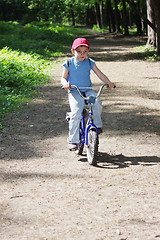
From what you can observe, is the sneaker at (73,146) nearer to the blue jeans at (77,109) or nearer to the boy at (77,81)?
the boy at (77,81)

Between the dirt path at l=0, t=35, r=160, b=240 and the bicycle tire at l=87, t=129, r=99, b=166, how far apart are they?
115 millimetres

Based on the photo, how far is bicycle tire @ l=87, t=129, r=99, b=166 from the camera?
529cm

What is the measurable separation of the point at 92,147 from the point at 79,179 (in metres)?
0.53

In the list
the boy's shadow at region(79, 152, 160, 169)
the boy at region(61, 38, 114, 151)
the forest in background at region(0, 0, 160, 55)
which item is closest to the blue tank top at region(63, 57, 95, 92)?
the boy at region(61, 38, 114, 151)

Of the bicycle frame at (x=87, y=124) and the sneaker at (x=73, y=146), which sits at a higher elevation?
the bicycle frame at (x=87, y=124)

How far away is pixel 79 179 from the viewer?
5078 mm

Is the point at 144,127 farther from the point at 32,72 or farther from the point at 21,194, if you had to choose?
the point at 32,72

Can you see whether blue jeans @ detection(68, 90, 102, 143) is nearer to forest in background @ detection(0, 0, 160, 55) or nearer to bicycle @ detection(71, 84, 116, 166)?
bicycle @ detection(71, 84, 116, 166)

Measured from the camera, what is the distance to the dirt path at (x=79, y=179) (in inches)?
147

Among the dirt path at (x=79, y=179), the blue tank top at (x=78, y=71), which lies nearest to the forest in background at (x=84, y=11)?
the dirt path at (x=79, y=179)

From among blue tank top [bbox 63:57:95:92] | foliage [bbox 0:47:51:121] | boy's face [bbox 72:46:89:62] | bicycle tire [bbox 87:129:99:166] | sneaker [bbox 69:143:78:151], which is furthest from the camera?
foliage [bbox 0:47:51:121]

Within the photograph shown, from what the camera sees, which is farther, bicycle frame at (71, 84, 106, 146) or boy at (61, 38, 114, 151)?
boy at (61, 38, 114, 151)

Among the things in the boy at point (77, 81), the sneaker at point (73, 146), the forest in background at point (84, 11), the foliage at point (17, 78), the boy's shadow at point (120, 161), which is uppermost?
the forest in background at point (84, 11)

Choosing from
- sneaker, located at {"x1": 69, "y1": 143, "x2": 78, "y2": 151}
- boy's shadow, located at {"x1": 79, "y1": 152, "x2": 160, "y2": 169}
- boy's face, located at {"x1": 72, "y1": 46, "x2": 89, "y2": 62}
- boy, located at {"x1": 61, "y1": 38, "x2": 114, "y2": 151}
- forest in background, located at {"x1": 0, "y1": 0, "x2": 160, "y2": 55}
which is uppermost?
forest in background, located at {"x1": 0, "y1": 0, "x2": 160, "y2": 55}
